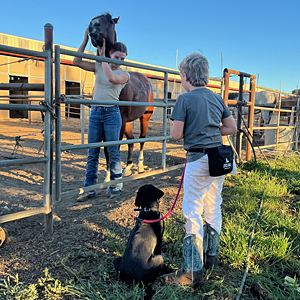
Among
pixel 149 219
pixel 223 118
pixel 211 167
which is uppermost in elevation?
pixel 223 118

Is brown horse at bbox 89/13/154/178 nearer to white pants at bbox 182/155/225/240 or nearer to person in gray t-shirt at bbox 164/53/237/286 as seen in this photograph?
person in gray t-shirt at bbox 164/53/237/286

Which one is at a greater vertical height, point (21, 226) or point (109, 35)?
point (109, 35)

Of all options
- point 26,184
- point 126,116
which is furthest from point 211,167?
point 26,184

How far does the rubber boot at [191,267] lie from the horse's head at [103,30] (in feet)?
8.30

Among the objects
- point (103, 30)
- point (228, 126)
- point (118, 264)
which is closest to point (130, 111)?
point (103, 30)

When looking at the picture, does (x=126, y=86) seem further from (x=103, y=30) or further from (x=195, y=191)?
(x=195, y=191)

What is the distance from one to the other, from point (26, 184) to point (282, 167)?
4512mm

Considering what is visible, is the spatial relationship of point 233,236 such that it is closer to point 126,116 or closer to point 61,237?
point 61,237

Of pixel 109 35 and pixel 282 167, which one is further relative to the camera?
pixel 282 167

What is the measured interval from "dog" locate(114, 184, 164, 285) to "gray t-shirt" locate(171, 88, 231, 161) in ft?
1.43

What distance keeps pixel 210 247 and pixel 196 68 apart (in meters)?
1.23

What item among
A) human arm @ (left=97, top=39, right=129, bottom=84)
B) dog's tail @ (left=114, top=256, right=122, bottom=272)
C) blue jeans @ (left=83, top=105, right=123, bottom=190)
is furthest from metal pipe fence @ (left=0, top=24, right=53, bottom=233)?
blue jeans @ (left=83, top=105, right=123, bottom=190)

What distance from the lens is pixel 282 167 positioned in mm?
5688

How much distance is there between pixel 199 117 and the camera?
1.92 meters
